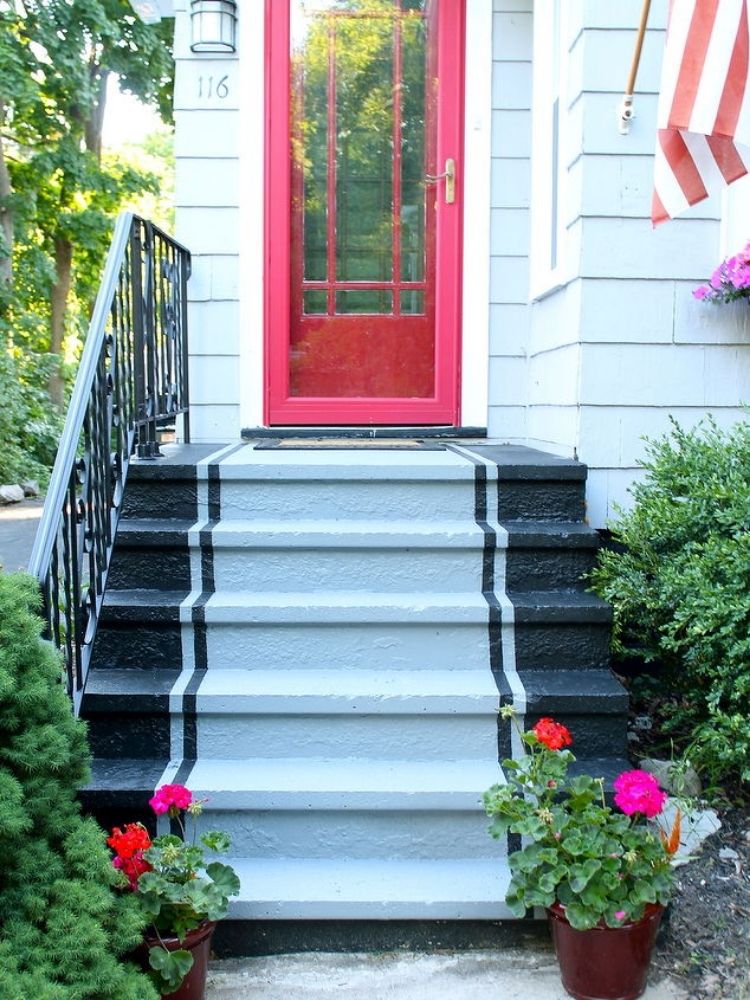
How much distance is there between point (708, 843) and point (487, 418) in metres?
2.09

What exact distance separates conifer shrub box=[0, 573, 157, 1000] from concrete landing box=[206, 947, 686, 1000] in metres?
0.32

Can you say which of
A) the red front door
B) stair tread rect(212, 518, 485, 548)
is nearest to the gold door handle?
the red front door

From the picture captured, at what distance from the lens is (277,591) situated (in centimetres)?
270

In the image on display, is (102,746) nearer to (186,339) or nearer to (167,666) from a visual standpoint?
(167,666)

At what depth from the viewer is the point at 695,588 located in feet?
7.79

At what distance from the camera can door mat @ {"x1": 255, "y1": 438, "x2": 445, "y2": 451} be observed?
11.4 feet

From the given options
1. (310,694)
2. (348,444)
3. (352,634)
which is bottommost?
(310,694)

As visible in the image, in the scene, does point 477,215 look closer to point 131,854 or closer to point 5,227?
point 131,854

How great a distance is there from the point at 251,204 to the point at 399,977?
9.80 feet

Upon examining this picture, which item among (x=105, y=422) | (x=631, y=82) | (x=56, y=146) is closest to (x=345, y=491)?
(x=105, y=422)

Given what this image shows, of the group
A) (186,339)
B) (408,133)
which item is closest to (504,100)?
Answer: (408,133)

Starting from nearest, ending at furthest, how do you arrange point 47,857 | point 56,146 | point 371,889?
point 47,857
point 371,889
point 56,146

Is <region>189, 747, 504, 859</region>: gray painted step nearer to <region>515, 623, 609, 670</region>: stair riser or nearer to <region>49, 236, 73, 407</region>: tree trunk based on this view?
<region>515, 623, 609, 670</region>: stair riser

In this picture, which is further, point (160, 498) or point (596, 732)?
point (160, 498)
